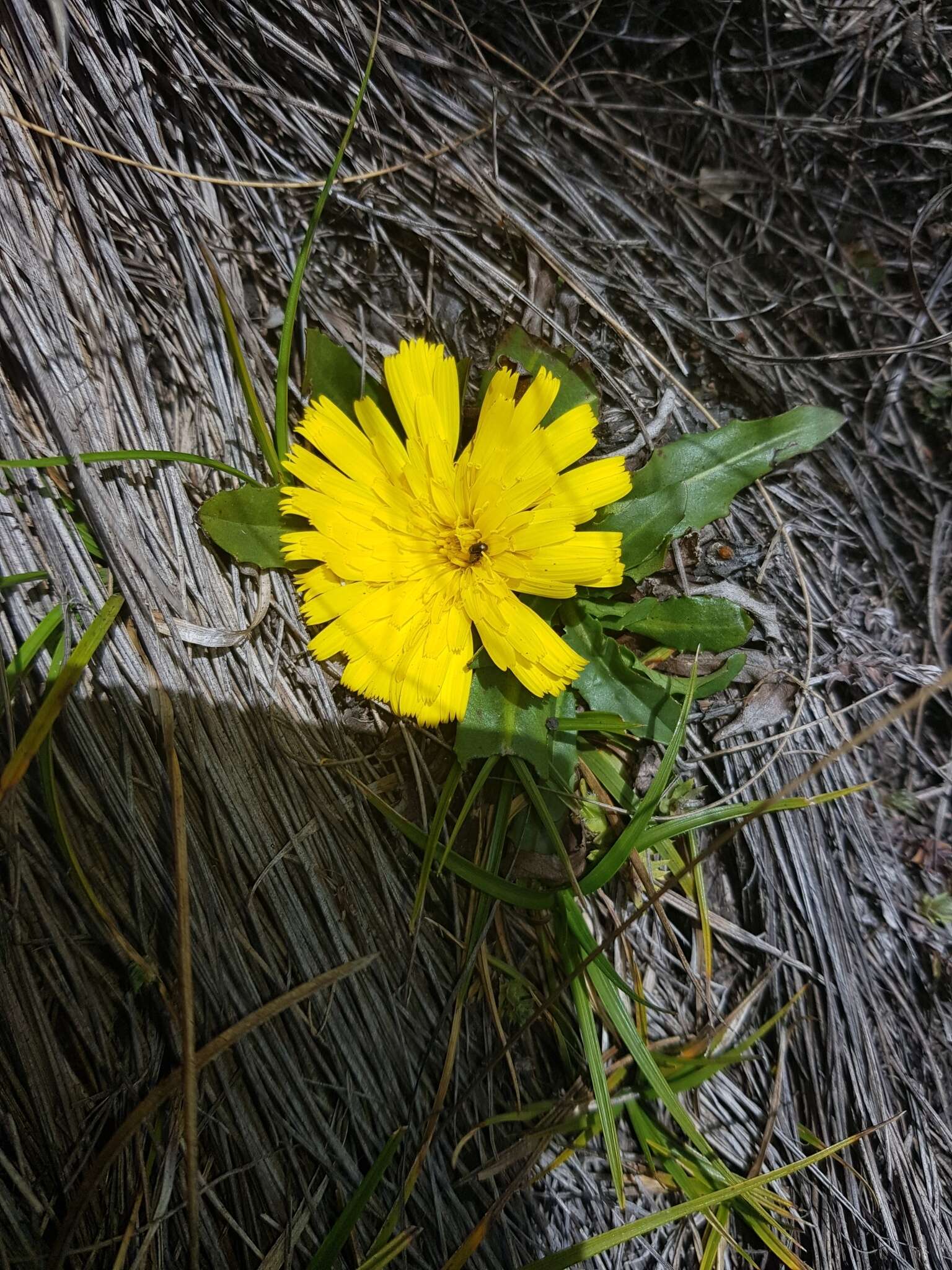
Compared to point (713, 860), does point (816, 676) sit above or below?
above

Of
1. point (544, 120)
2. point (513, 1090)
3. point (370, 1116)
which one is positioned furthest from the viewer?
point (544, 120)

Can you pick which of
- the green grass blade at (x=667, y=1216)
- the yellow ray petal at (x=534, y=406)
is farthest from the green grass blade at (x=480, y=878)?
the yellow ray petal at (x=534, y=406)

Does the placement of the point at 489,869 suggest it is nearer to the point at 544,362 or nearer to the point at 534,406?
the point at 534,406

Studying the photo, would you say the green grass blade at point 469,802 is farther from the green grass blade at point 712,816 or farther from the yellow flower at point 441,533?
the green grass blade at point 712,816

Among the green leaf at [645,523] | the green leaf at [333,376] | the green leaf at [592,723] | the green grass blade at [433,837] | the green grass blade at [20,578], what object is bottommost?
the green grass blade at [433,837]

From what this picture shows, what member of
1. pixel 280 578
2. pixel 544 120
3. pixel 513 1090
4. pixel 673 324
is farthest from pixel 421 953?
pixel 544 120

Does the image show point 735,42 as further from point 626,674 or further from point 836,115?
point 626,674

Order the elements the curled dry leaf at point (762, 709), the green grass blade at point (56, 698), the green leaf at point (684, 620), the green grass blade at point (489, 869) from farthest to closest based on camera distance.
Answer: the curled dry leaf at point (762, 709) → the green leaf at point (684, 620) → the green grass blade at point (489, 869) → the green grass blade at point (56, 698)
